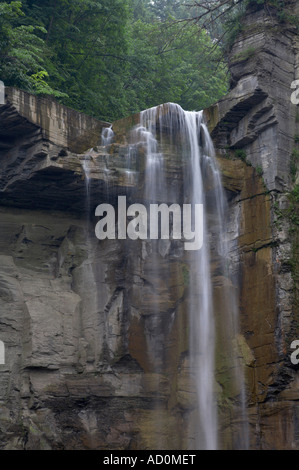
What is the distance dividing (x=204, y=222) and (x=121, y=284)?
111 inches

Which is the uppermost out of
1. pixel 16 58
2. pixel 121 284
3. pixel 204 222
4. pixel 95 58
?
pixel 95 58

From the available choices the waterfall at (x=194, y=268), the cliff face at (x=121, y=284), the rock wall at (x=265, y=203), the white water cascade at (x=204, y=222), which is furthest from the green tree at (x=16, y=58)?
the rock wall at (x=265, y=203)

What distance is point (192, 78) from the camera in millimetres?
29391

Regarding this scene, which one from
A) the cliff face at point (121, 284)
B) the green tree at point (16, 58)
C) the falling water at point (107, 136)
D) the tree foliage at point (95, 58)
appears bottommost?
the cliff face at point (121, 284)

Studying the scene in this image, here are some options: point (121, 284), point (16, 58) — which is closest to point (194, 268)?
point (121, 284)

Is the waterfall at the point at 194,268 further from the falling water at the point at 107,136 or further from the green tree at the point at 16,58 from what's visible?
the green tree at the point at 16,58

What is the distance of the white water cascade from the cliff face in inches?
9.7

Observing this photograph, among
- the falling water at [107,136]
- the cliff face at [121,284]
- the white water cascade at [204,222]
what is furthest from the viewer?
→ the falling water at [107,136]

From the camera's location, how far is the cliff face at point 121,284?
56.7 feet

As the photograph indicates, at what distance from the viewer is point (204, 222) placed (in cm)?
1961

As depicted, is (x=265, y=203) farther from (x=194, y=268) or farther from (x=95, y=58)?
(x=95, y=58)

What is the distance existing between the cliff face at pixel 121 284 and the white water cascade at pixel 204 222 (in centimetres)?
25
